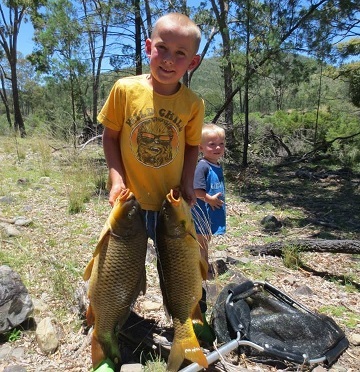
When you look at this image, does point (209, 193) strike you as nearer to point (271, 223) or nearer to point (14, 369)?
point (14, 369)

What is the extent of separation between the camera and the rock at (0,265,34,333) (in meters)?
2.73

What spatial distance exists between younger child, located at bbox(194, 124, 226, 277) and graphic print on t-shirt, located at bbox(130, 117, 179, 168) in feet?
3.55

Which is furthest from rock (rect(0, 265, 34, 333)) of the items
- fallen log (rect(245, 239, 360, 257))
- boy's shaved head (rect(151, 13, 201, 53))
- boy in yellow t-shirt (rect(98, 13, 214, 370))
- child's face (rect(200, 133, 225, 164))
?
fallen log (rect(245, 239, 360, 257))

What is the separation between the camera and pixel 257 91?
10.7 meters

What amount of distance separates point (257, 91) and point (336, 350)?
909 centimetres

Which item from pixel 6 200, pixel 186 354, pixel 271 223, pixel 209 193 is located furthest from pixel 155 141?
pixel 6 200

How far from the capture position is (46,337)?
2.71 metres

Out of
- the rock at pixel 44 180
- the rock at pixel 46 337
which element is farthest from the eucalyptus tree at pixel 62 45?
the rock at pixel 46 337

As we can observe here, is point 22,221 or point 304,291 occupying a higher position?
point 22,221

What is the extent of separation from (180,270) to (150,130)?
0.80m

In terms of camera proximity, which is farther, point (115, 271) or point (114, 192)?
point (114, 192)

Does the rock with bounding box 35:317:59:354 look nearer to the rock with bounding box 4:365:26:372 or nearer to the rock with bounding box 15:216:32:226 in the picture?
the rock with bounding box 4:365:26:372

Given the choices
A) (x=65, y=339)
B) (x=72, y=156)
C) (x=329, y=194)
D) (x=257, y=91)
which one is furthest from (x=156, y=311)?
(x=257, y=91)

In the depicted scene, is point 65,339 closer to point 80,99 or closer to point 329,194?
point 329,194
